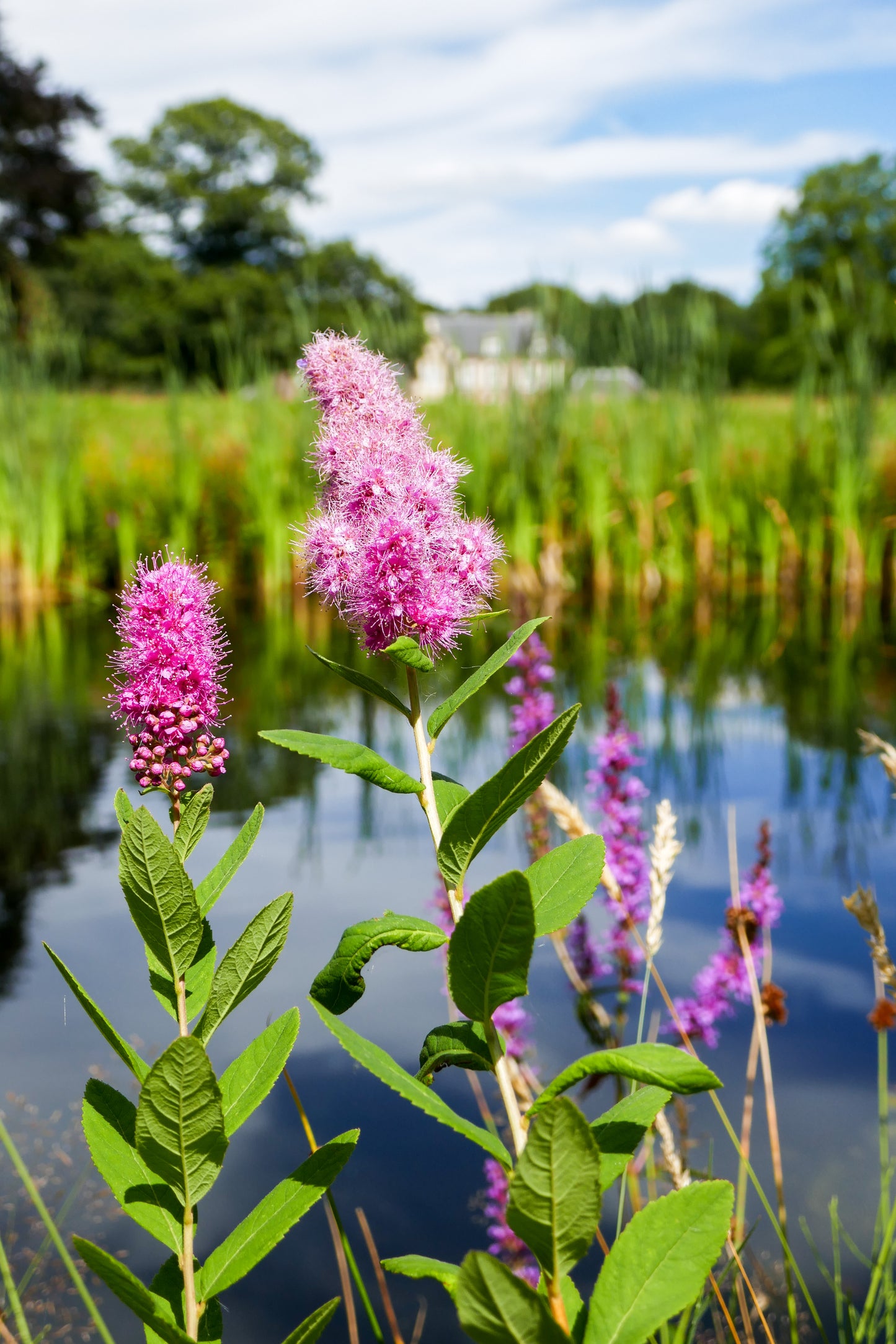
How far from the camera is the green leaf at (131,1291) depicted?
789 mm

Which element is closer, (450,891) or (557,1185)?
(557,1185)

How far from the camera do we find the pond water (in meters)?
2.04

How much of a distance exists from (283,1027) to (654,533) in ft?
32.3

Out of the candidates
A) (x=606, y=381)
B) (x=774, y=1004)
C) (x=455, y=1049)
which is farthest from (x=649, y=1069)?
(x=606, y=381)

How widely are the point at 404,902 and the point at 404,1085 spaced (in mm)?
2602

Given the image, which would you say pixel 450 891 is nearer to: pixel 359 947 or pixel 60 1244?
pixel 359 947

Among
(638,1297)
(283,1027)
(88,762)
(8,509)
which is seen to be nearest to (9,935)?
(88,762)

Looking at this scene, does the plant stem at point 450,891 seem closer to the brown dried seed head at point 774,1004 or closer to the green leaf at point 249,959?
the green leaf at point 249,959

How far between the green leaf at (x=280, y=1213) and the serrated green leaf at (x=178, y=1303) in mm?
45

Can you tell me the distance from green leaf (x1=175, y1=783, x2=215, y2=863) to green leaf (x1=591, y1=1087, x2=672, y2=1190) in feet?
1.37

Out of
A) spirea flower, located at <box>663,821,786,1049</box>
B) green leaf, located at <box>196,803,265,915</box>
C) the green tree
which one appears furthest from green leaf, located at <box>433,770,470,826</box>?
the green tree

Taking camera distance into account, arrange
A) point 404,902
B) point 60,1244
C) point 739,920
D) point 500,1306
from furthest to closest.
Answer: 1. point 404,902
2. point 739,920
3. point 60,1244
4. point 500,1306

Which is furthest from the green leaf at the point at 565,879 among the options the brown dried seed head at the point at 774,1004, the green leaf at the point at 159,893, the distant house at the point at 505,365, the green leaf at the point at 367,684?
the distant house at the point at 505,365

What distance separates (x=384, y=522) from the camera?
899 mm
